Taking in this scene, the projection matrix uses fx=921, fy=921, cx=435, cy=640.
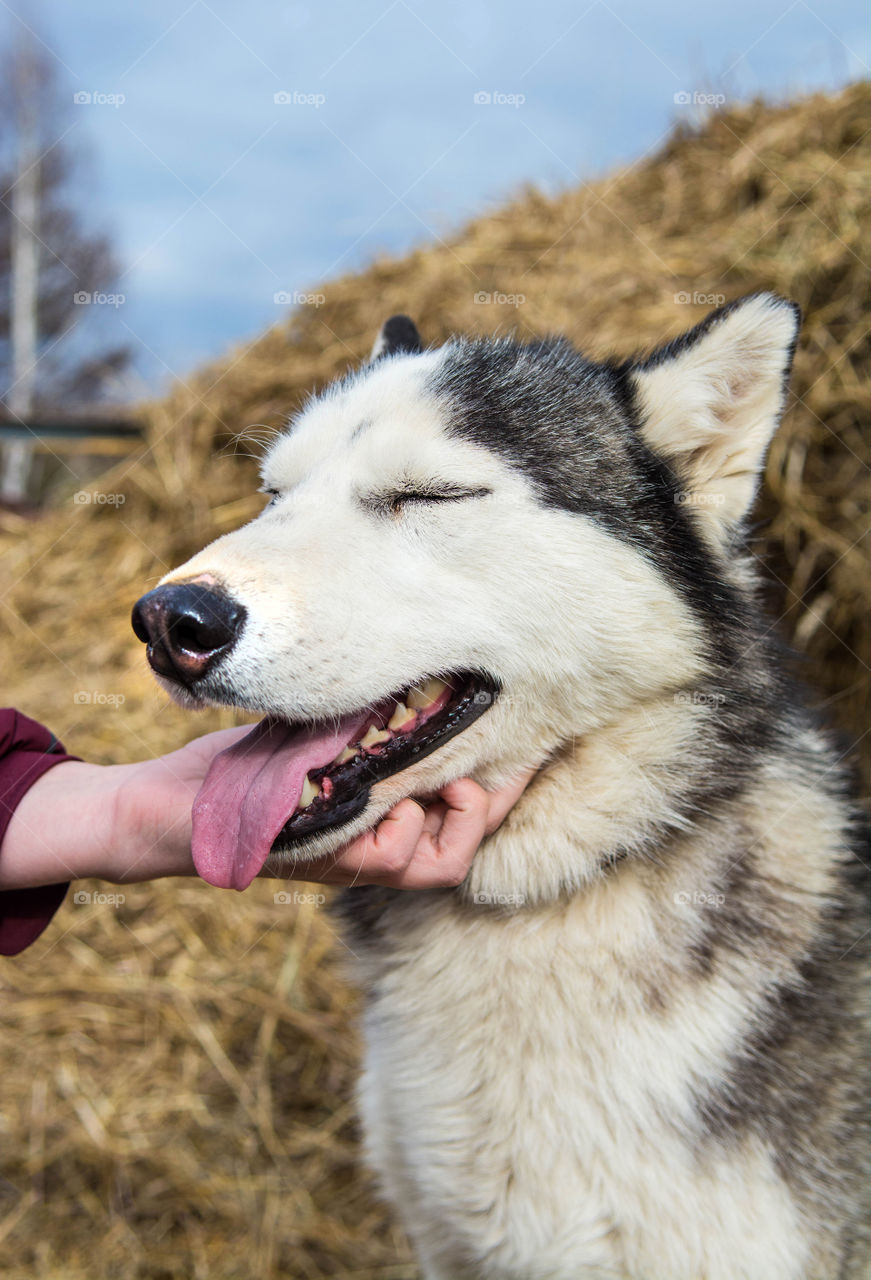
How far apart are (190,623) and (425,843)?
2.25 ft

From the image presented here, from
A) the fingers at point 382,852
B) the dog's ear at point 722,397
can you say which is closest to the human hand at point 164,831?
the fingers at point 382,852

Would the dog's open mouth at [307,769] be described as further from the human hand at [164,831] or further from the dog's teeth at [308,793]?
the human hand at [164,831]

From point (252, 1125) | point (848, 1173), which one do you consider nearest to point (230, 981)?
point (252, 1125)

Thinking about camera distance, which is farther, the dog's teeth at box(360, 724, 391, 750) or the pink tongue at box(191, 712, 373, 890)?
the dog's teeth at box(360, 724, 391, 750)

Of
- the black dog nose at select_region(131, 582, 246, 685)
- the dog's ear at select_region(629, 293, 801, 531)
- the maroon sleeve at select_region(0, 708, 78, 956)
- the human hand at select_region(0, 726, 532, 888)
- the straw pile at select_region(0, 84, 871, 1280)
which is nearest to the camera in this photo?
the black dog nose at select_region(131, 582, 246, 685)

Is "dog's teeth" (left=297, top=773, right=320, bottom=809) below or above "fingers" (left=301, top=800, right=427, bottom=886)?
above

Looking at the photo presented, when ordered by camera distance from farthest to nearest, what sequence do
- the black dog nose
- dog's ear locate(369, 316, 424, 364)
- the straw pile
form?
the straw pile
dog's ear locate(369, 316, 424, 364)
the black dog nose

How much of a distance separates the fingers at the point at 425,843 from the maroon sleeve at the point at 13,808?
692mm

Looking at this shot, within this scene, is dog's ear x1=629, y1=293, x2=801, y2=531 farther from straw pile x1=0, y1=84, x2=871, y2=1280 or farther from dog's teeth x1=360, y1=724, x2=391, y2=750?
straw pile x1=0, y1=84, x2=871, y2=1280

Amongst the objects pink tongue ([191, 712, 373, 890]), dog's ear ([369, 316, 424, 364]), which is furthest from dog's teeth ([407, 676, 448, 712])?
dog's ear ([369, 316, 424, 364])

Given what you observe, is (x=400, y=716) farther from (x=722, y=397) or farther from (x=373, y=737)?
(x=722, y=397)

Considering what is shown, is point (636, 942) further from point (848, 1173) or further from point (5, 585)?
point (5, 585)

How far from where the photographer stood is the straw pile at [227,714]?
3.39 m

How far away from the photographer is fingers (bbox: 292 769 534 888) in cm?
178
